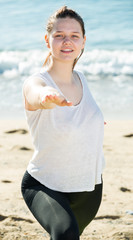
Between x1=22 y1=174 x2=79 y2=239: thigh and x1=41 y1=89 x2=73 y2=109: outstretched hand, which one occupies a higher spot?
x1=41 y1=89 x2=73 y2=109: outstretched hand

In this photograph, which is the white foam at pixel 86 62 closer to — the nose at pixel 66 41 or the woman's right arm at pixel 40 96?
the nose at pixel 66 41

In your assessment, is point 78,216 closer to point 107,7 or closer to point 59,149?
point 59,149

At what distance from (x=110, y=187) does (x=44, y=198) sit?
9.13 feet

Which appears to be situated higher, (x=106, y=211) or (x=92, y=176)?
(x=92, y=176)

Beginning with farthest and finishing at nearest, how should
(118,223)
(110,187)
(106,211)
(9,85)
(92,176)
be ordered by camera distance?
1. (9,85)
2. (110,187)
3. (106,211)
4. (118,223)
5. (92,176)

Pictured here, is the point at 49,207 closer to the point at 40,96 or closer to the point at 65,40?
the point at 40,96

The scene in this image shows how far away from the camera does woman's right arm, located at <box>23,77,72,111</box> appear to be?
1.72 m

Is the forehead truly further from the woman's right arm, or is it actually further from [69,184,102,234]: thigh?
[69,184,102,234]: thigh

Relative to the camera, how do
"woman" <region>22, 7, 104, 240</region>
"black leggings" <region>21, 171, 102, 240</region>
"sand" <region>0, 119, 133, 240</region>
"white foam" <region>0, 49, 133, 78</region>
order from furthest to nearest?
"white foam" <region>0, 49, 133, 78</region>, "sand" <region>0, 119, 133, 240</region>, "woman" <region>22, 7, 104, 240</region>, "black leggings" <region>21, 171, 102, 240</region>

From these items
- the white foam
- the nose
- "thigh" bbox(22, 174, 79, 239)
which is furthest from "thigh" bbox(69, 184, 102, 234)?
the white foam

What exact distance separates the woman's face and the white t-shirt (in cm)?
14

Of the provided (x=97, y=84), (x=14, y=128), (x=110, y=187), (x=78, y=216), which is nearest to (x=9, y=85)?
(x=97, y=84)

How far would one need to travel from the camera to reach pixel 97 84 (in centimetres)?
1150

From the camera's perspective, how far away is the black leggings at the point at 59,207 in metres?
1.99
